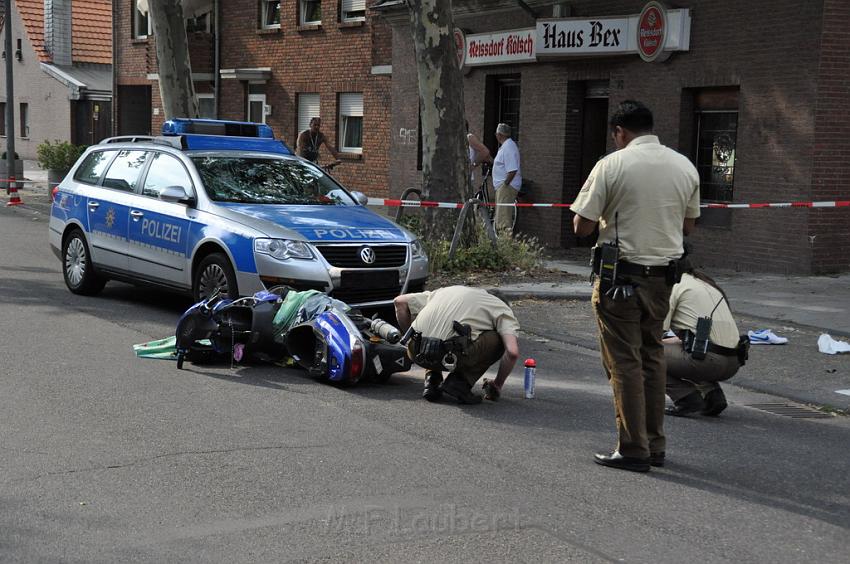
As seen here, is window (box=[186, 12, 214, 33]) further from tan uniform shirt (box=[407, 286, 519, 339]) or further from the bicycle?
tan uniform shirt (box=[407, 286, 519, 339])

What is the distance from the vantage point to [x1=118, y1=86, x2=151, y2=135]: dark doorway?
37.2 m

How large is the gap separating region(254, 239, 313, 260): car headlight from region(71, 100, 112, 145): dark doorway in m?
32.8

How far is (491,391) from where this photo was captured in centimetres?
775

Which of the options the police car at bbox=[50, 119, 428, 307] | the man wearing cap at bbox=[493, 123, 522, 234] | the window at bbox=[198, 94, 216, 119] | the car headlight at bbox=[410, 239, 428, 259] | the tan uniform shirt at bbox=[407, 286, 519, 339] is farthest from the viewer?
the window at bbox=[198, 94, 216, 119]

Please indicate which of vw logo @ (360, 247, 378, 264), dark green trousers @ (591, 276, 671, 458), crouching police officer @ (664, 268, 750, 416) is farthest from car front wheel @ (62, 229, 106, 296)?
dark green trousers @ (591, 276, 671, 458)

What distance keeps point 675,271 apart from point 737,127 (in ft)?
33.1

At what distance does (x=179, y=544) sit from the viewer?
15.4 feet

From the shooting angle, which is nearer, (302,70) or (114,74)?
(302,70)

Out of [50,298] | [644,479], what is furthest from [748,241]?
[644,479]

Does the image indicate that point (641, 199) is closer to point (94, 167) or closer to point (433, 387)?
point (433, 387)

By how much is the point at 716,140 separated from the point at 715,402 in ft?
30.8

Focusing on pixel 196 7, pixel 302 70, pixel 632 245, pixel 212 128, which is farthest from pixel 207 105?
pixel 632 245

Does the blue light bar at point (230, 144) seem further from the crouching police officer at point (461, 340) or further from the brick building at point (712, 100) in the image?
the brick building at point (712, 100)

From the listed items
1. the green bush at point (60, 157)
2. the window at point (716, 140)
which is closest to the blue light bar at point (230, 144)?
the window at point (716, 140)
